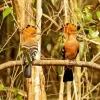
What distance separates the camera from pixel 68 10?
361 centimetres

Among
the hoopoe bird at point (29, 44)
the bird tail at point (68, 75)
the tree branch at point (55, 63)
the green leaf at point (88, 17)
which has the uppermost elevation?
the green leaf at point (88, 17)

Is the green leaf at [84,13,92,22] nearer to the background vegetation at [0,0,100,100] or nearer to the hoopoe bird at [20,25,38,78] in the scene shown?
the background vegetation at [0,0,100,100]

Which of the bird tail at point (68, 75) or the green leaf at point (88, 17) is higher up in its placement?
the green leaf at point (88, 17)

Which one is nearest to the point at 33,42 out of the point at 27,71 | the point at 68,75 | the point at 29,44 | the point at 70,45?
the point at 29,44

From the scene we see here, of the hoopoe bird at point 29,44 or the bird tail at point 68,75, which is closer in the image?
the hoopoe bird at point 29,44

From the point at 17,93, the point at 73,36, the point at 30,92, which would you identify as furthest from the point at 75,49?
the point at 17,93

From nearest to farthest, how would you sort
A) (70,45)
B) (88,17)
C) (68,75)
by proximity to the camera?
(70,45) → (68,75) → (88,17)

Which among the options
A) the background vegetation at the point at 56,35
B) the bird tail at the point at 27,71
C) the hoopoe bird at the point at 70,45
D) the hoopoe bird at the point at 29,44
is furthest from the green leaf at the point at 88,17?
the bird tail at the point at 27,71

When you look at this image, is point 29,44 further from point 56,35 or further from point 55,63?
point 56,35

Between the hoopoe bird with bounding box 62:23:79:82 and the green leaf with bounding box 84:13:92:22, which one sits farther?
the green leaf with bounding box 84:13:92:22

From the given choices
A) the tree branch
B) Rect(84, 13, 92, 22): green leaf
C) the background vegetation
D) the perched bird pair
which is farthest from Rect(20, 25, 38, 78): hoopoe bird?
Rect(84, 13, 92, 22): green leaf

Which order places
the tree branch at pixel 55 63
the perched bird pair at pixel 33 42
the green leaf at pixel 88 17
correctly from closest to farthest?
the tree branch at pixel 55 63 → the perched bird pair at pixel 33 42 → the green leaf at pixel 88 17

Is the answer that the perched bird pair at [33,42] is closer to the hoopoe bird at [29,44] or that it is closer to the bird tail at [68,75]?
the hoopoe bird at [29,44]

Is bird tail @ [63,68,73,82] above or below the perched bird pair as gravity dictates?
below
